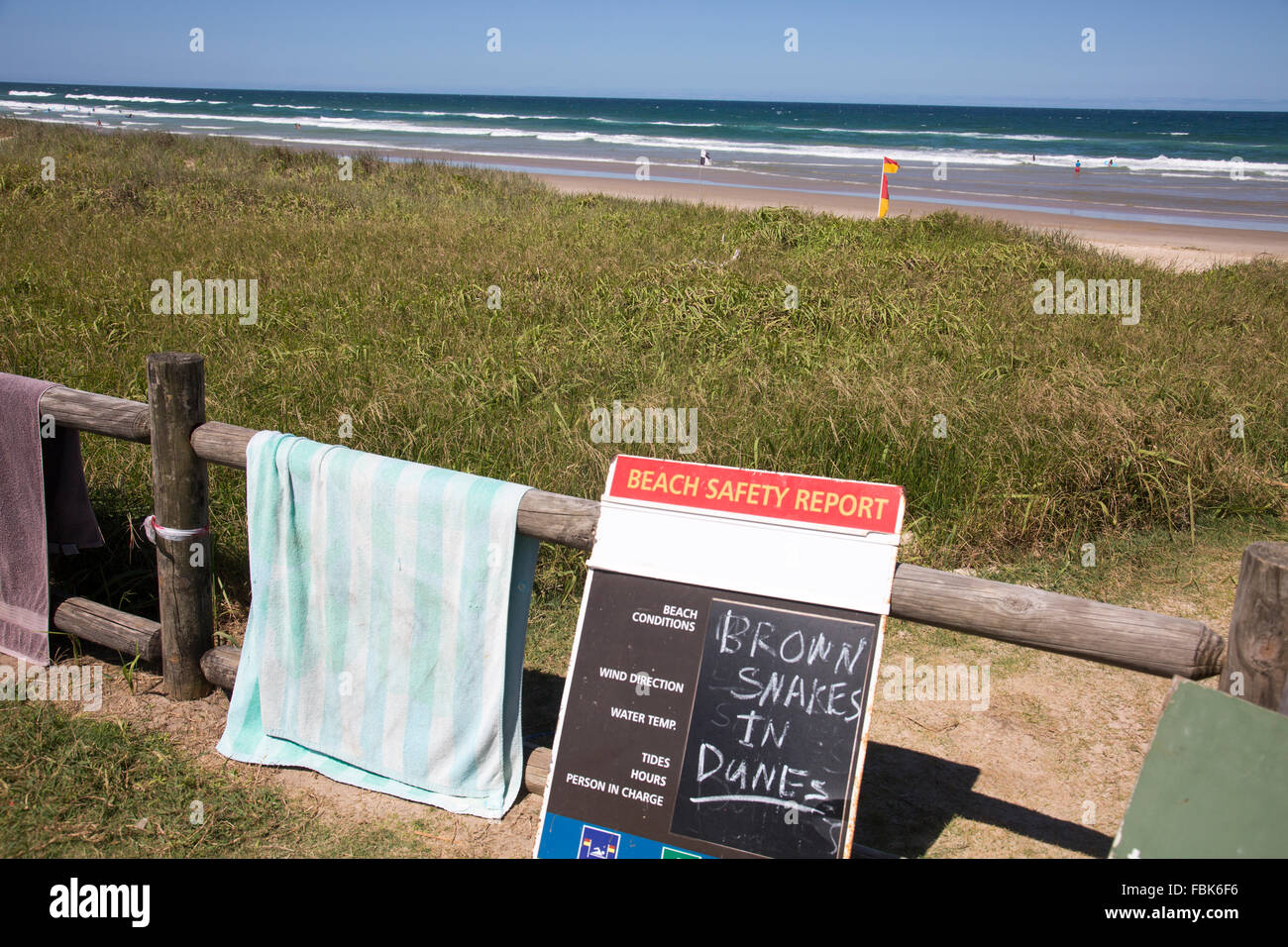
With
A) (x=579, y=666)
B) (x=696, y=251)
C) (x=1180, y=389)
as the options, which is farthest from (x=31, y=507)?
(x=696, y=251)

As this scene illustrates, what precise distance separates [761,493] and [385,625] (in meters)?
1.33

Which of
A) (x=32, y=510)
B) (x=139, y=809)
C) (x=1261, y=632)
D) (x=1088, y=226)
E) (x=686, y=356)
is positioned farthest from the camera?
(x=1088, y=226)

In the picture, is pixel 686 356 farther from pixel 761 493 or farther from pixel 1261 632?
pixel 1261 632

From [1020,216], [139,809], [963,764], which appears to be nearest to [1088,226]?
[1020,216]

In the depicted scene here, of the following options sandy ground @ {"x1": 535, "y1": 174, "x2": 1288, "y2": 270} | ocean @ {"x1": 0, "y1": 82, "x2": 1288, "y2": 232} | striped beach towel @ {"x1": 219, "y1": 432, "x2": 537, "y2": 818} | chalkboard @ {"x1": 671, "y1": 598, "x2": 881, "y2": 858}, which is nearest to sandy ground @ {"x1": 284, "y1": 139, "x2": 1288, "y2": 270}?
sandy ground @ {"x1": 535, "y1": 174, "x2": 1288, "y2": 270}

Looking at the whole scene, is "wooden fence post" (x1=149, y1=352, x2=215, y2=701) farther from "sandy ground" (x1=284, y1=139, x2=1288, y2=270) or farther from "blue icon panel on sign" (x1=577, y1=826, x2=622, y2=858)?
"sandy ground" (x1=284, y1=139, x2=1288, y2=270)

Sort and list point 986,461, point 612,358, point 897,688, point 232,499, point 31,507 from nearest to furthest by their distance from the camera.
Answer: point 31,507, point 897,688, point 232,499, point 986,461, point 612,358

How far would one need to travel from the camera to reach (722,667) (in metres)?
2.49

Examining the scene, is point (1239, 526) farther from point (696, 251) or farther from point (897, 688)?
point (696, 251)

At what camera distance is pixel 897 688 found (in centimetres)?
394

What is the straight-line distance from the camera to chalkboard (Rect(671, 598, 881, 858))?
2332 millimetres

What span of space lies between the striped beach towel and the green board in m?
1.74

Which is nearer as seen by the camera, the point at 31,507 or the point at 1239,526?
the point at 31,507
